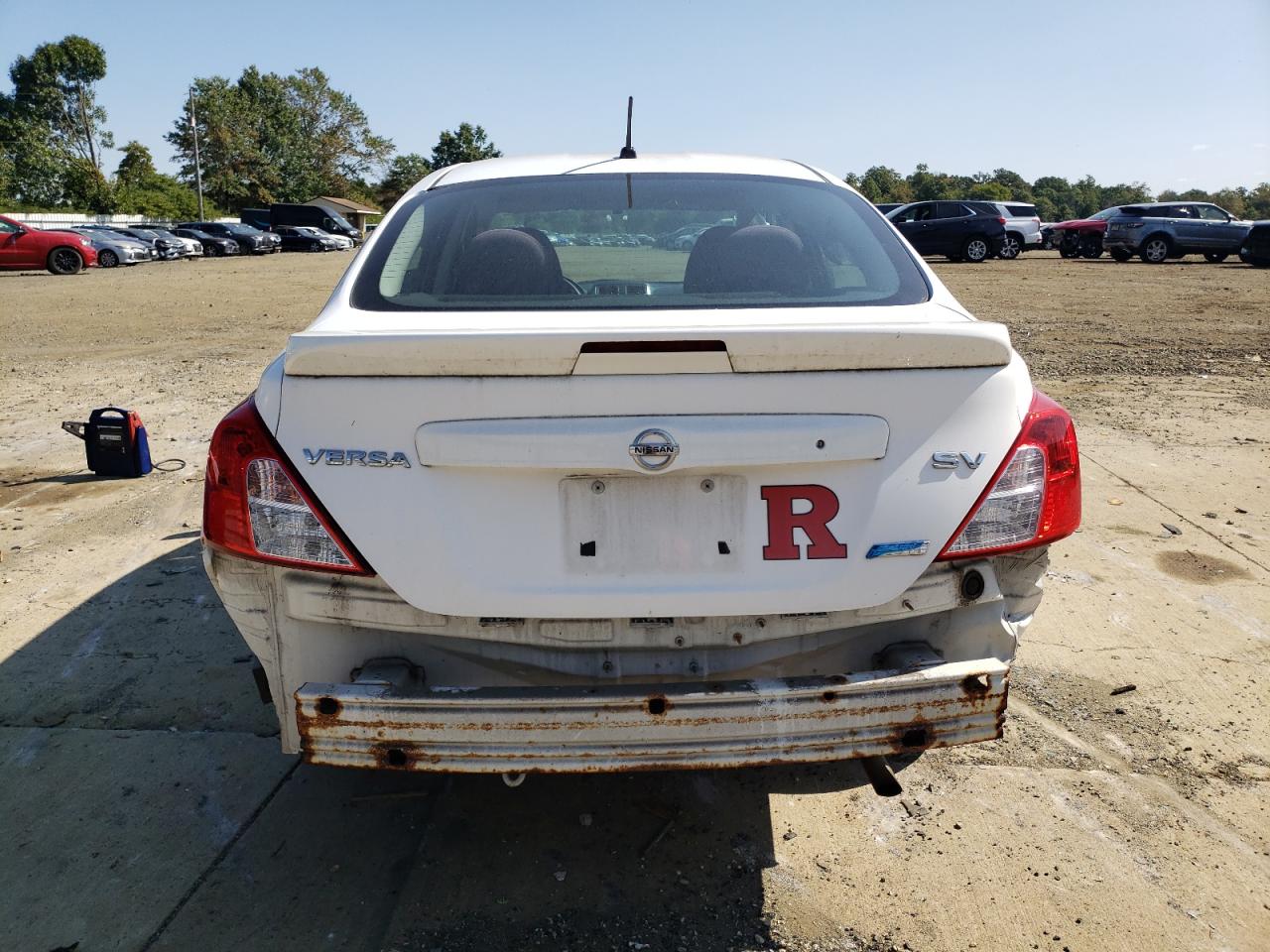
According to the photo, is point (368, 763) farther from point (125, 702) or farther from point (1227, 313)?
point (1227, 313)

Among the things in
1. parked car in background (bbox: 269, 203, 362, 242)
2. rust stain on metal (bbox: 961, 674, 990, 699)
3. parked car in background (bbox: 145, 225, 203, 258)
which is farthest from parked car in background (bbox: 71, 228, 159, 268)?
rust stain on metal (bbox: 961, 674, 990, 699)

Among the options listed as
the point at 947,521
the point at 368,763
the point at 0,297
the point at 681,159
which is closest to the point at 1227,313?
the point at 681,159

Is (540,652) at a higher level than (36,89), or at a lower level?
lower

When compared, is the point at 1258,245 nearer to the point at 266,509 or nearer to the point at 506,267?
the point at 506,267

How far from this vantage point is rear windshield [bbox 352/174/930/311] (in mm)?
2506

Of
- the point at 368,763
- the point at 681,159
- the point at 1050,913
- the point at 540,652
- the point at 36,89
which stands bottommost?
the point at 1050,913

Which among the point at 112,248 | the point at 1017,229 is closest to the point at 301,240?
the point at 112,248

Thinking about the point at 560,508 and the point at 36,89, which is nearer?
the point at 560,508

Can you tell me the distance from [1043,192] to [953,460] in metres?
98.5

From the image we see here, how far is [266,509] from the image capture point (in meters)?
2.10

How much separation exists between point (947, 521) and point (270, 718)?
2282 millimetres

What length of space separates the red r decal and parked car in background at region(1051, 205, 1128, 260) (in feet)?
95.4

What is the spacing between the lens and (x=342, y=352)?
2.01m

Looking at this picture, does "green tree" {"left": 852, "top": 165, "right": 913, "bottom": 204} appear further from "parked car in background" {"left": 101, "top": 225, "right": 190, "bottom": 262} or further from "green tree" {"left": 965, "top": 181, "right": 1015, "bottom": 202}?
"parked car in background" {"left": 101, "top": 225, "right": 190, "bottom": 262}
